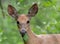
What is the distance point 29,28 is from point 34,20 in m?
0.45

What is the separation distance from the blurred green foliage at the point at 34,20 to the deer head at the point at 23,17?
128mm

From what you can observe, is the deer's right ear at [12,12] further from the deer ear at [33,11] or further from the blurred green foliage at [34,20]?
the deer ear at [33,11]

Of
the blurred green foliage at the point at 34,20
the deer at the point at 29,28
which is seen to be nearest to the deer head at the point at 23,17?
the deer at the point at 29,28

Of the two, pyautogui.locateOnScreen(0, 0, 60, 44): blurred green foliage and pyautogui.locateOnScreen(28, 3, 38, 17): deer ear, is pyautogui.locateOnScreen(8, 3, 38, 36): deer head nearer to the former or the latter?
pyautogui.locateOnScreen(28, 3, 38, 17): deer ear

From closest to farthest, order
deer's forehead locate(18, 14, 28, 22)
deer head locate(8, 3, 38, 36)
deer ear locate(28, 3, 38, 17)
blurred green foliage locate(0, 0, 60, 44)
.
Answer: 1. blurred green foliage locate(0, 0, 60, 44)
2. deer head locate(8, 3, 38, 36)
3. deer's forehead locate(18, 14, 28, 22)
4. deer ear locate(28, 3, 38, 17)

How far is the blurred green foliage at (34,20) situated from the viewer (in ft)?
21.8

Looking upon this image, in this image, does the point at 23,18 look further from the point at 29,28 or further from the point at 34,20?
the point at 34,20

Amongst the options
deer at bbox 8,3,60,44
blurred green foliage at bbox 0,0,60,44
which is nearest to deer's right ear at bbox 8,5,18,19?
deer at bbox 8,3,60,44

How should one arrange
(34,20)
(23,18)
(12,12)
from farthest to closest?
(12,12) < (34,20) < (23,18)

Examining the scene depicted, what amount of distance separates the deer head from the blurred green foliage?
0.13 metres

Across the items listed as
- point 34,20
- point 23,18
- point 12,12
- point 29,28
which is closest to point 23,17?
point 23,18

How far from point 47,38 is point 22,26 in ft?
4.67

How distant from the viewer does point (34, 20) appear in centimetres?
770

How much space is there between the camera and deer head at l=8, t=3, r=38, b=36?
6867 millimetres
